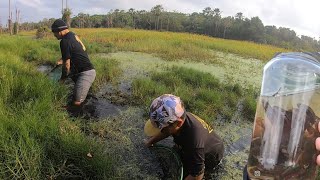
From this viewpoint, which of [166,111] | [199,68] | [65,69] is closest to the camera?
[166,111]

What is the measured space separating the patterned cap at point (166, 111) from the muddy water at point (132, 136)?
2.59ft

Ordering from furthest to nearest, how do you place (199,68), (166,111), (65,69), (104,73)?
(199,68) → (104,73) → (65,69) → (166,111)

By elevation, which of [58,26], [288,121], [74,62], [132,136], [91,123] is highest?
[58,26]

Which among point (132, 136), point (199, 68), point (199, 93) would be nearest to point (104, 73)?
point (199, 93)

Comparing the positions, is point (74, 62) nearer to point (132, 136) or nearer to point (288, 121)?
point (132, 136)

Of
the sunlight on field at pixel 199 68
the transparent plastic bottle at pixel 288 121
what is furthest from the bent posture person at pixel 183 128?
the sunlight on field at pixel 199 68

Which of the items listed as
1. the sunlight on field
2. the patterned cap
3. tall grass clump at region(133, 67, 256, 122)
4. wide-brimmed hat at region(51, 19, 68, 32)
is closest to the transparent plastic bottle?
the patterned cap

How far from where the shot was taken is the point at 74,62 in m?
5.71

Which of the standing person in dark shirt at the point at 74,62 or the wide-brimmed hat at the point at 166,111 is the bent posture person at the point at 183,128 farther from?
the standing person in dark shirt at the point at 74,62

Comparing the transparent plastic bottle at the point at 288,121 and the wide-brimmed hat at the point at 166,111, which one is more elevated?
the transparent plastic bottle at the point at 288,121

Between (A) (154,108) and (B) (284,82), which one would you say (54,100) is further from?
(B) (284,82)

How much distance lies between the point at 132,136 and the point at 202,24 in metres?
60.7

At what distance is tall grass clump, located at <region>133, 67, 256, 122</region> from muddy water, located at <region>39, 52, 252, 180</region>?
0.70 ft

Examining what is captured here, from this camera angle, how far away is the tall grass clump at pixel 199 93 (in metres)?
5.64
